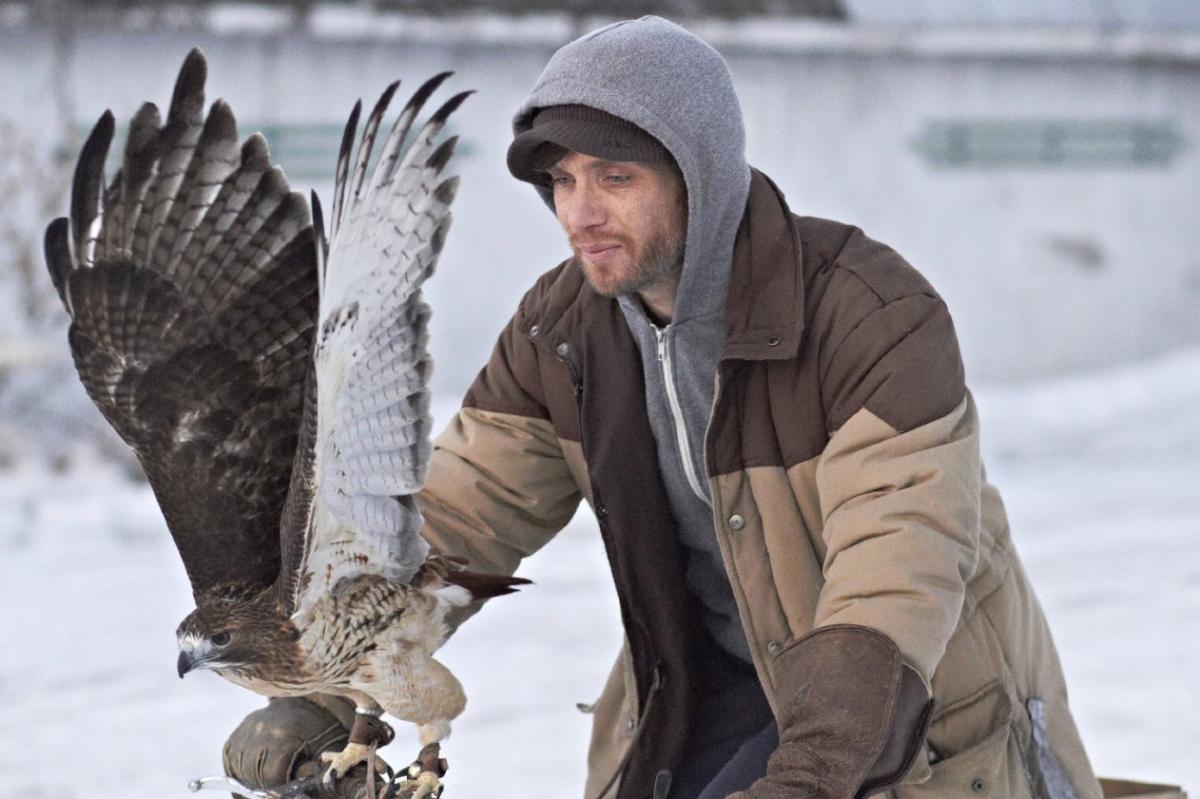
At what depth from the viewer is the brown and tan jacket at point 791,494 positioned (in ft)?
5.79

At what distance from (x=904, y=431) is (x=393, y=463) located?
2.08ft

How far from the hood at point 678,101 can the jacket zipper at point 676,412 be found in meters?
0.11

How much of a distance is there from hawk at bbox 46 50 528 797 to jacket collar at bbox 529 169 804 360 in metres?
0.39

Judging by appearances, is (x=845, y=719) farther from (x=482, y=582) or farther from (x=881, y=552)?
(x=482, y=582)

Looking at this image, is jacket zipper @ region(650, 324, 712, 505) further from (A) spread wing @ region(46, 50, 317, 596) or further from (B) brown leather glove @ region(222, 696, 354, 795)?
(B) brown leather glove @ region(222, 696, 354, 795)

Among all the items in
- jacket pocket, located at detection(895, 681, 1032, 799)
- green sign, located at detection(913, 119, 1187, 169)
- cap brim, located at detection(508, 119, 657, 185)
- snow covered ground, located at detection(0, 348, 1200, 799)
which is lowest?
snow covered ground, located at detection(0, 348, 1200, 799)

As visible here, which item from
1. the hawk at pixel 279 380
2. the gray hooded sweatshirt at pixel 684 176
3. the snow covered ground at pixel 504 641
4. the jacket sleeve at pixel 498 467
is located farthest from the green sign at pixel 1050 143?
the hawk at pixel 279 380

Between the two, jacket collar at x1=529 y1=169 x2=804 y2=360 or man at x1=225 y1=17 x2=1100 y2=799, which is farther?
jacket collar at x1=529 y1=169 x2=804 y2=360

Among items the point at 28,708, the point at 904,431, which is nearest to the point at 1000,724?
the point at 904,431

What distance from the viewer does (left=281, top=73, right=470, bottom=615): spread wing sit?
1744 millimetres

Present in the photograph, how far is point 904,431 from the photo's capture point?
1.78 meters

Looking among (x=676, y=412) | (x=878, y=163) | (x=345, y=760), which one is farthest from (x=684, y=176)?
(x=878, y=163)

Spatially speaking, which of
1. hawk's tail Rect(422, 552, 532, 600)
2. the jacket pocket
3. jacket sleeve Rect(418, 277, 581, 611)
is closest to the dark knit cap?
jacket sleeve Rect(418, 277, 581, 611)

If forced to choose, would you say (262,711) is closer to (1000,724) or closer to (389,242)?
(389,242)
